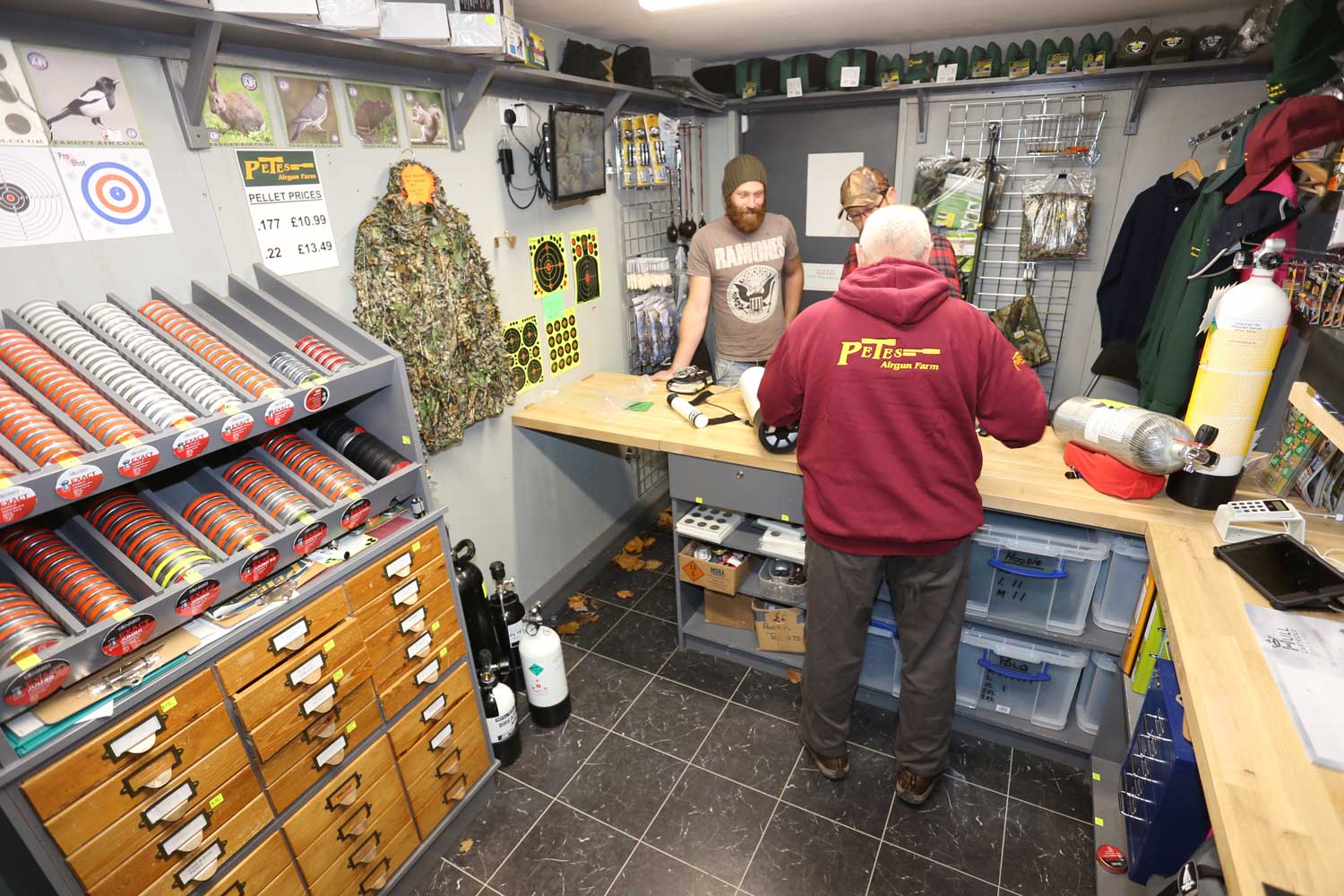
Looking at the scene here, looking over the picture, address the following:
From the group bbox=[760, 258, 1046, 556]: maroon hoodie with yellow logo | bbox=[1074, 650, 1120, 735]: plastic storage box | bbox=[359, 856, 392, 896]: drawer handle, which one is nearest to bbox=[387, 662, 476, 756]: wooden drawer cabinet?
bbox=[359, 856, 392, 896]: drawer handle

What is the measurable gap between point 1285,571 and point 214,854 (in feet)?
8.26

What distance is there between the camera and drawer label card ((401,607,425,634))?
1.88 meters

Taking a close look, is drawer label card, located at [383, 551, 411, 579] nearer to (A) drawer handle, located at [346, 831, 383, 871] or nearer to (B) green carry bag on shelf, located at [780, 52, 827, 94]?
(A) drawer handle, located at [346, 831, 383, 871]

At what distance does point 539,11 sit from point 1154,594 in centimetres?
294

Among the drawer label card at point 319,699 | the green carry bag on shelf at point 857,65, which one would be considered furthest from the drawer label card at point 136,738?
the green carry bag on shelf at point 857,65

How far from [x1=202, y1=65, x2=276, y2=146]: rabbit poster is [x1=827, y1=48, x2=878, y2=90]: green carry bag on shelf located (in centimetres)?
281

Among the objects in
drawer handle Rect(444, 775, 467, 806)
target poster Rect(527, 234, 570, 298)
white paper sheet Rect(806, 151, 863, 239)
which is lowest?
drawer handle Rect(444, 775, 467, 806)

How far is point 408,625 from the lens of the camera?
1885mm

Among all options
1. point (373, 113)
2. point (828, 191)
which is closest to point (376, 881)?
point (373, 113)

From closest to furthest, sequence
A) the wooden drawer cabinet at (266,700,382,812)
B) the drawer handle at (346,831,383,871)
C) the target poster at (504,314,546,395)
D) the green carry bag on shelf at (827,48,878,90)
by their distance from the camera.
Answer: the wooden drawer cabinet at (266,700,382,812), the drawer handle at (346,831,383,871), the target poster at (504,314,546,395), the green carry bag on shelf at (827,48,878,90)

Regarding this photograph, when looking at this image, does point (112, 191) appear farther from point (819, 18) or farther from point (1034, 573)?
point (1034, 573)

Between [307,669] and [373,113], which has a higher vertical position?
[373,113]

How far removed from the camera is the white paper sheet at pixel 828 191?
3.89 meters

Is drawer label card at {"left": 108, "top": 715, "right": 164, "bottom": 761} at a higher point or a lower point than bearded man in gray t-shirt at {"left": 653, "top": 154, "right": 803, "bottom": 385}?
lower
